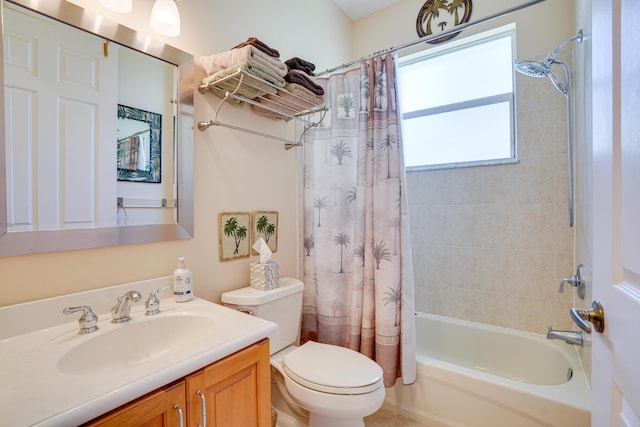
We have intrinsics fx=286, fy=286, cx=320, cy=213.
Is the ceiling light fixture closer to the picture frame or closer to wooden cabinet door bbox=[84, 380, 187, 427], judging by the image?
the picture frame

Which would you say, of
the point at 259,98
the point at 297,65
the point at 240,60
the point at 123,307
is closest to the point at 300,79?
the point at 297,65

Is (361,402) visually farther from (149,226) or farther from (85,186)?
(85,186)

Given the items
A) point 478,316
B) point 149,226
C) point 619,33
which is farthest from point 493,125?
point 149,226

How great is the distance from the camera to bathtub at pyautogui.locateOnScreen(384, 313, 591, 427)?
1288 mm

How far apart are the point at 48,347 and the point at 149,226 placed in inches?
19.5

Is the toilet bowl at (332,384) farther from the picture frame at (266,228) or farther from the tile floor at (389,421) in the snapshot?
the picture frame at (266,228)

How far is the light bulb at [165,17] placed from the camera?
3.72ft

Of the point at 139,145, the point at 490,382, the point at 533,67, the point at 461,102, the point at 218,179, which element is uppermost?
the point at 461,102

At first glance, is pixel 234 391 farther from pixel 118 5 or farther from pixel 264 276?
pixel 118 5

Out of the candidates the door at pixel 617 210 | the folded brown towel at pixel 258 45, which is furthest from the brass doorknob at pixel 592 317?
the folded brown towel at pixel 258 45

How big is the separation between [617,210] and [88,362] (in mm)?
1427

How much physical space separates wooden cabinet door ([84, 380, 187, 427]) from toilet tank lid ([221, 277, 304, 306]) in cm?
60

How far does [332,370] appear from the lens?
1290mm

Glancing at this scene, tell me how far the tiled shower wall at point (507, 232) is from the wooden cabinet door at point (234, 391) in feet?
5.28
